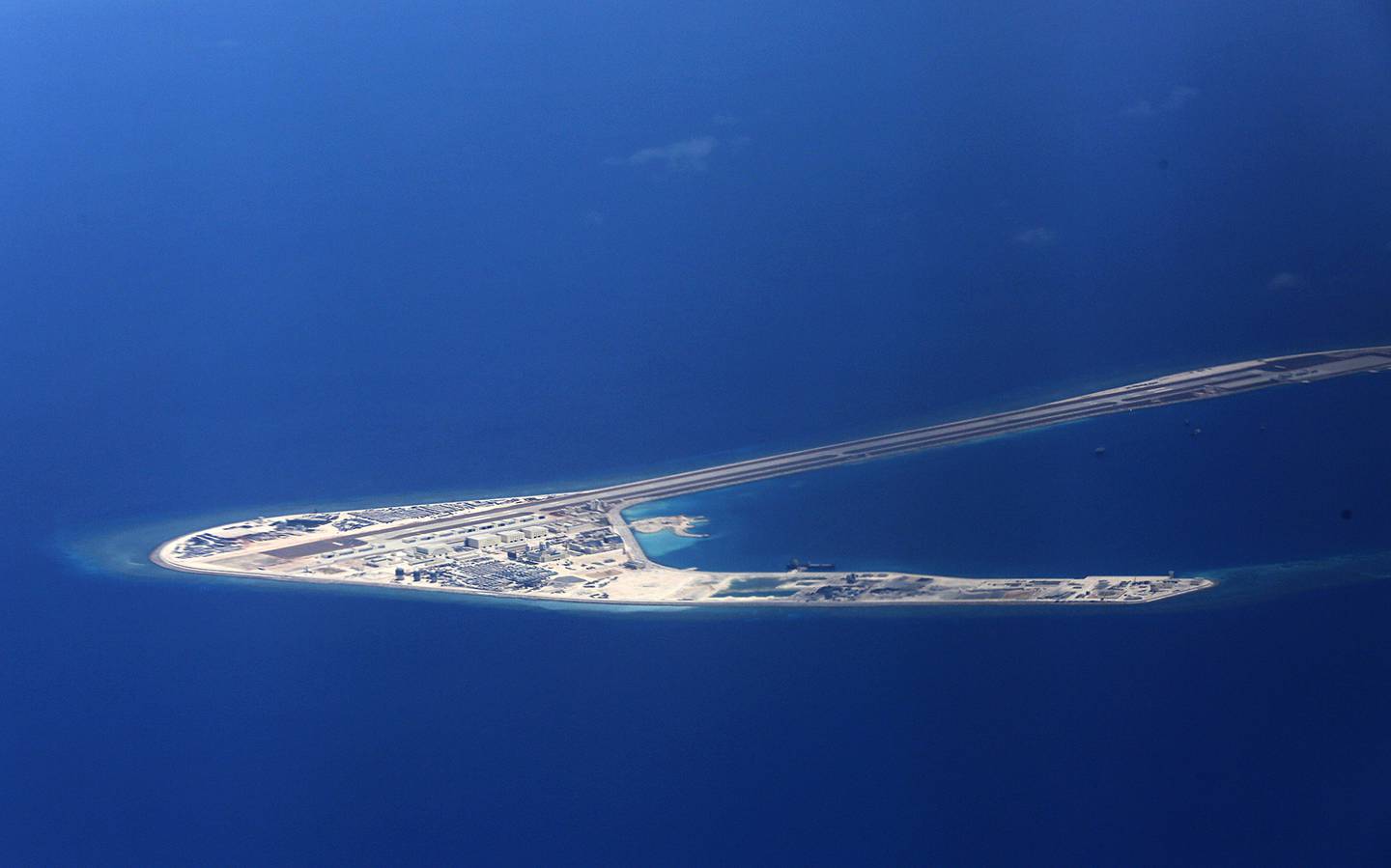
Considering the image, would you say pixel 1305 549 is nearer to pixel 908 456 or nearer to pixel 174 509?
pixel 908 456

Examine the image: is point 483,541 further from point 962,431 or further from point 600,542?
point 962,431

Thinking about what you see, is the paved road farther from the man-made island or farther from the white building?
the white building

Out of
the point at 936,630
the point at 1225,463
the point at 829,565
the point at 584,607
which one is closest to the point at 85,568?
the point at 584,607

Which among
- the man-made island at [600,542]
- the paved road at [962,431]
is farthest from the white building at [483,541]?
the paved road at [962,431]

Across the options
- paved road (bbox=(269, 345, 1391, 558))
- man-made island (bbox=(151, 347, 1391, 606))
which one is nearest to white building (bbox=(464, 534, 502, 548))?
man-made island (bbox=(151, 347, 1391, 606))

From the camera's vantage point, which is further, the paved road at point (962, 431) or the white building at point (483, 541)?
the paved road at point (962, 431)

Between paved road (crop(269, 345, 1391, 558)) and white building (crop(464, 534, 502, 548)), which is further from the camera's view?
paved road (crop(269, 345, 1391, 558))

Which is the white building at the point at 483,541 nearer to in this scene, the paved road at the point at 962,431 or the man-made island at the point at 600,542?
the man-made island at the point at 600,542

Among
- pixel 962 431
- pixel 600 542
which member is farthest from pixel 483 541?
pixel 962 431
